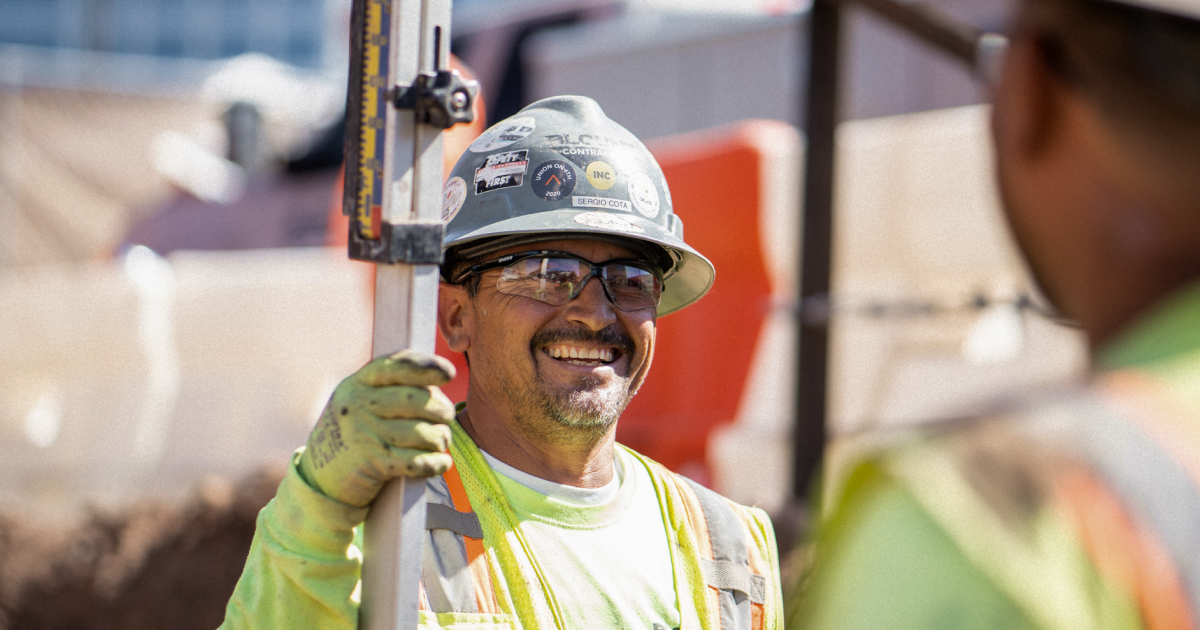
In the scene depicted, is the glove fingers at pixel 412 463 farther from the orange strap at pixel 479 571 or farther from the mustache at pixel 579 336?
the mustache at pixel 579 336

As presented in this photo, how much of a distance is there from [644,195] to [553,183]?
0.72 ft

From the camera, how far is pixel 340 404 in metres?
1.64

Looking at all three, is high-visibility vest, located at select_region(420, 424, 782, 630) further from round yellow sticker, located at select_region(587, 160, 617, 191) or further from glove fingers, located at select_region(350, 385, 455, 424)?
round yellow sticker, located at select_region(587, 160, 617, 191)

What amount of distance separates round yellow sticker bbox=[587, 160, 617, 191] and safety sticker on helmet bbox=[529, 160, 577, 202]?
0.14 feet

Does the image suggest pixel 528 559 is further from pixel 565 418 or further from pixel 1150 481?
pixel 1150 481

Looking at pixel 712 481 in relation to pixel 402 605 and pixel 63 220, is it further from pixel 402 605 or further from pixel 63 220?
pixel 63 220

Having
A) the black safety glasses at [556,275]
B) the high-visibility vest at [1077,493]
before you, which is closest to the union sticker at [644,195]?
the black safety glasses at [556,275]

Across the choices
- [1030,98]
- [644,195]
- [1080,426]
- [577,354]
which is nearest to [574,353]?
[577,354]

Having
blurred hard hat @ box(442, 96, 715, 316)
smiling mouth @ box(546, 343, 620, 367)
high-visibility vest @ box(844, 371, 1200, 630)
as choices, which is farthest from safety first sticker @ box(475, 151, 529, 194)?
high-visibility vest @ box(844, 371, 1200, 630)

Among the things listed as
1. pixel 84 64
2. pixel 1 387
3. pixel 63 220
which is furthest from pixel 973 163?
pixel 84 64

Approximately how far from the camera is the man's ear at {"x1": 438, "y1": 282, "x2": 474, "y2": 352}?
245cm

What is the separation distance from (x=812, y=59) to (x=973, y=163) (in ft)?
3.76

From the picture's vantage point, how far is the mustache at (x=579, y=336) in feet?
7.67

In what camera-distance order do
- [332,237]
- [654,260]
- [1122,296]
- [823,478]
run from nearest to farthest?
[1122,296]
[654,260]
[823,478]
[332,237]
